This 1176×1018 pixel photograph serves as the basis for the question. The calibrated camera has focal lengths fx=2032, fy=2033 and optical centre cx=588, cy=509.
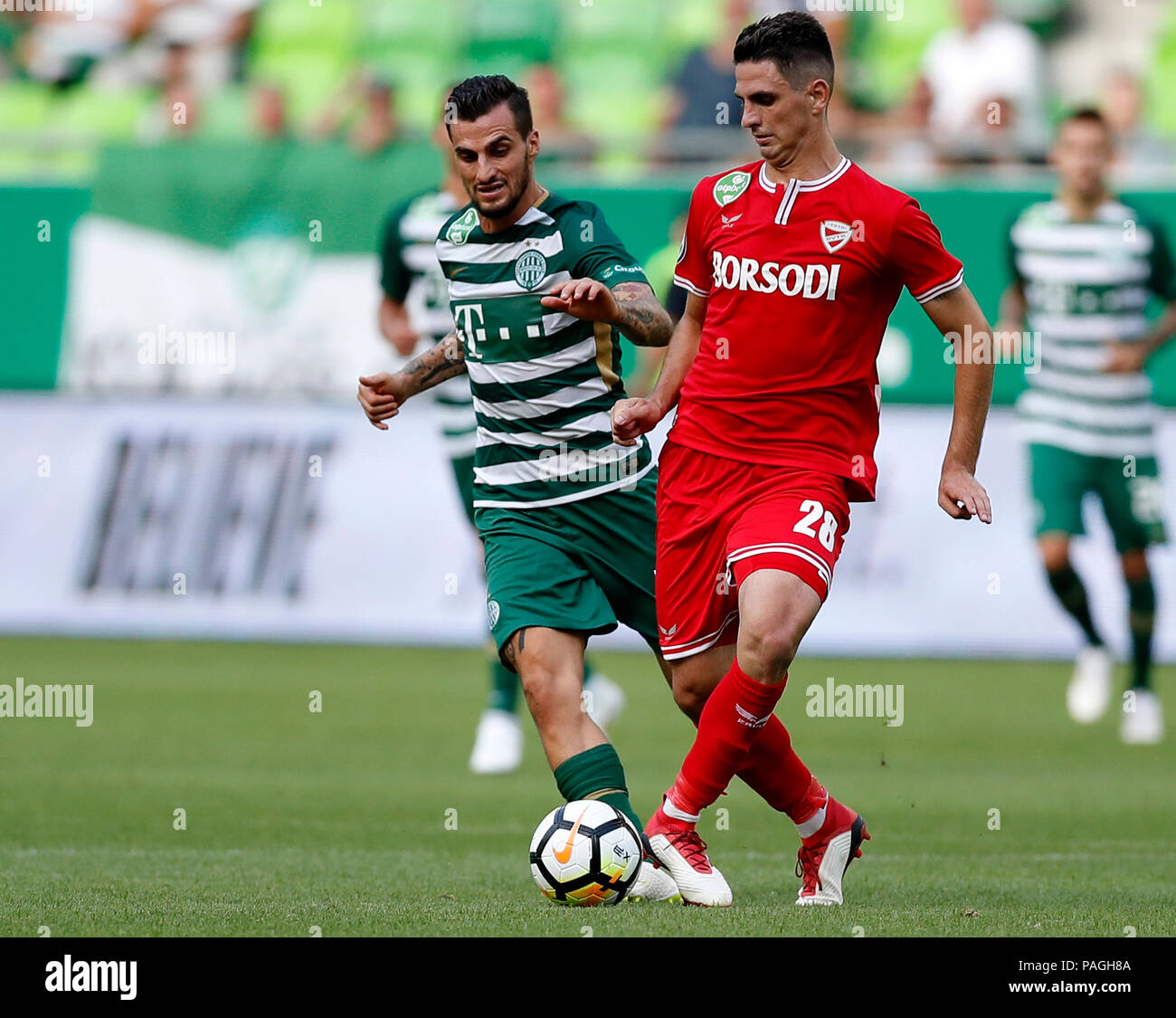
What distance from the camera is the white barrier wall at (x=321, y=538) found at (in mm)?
13492

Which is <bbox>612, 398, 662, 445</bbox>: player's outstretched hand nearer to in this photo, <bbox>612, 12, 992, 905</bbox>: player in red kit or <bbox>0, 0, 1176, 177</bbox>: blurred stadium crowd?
<bbox>612, 12, 992, 905</bbox>: player in red kit

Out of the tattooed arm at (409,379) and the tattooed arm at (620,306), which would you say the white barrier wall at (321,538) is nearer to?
the tattooed arm at (409,379)

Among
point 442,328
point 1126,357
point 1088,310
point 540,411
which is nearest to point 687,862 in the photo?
point 540,411

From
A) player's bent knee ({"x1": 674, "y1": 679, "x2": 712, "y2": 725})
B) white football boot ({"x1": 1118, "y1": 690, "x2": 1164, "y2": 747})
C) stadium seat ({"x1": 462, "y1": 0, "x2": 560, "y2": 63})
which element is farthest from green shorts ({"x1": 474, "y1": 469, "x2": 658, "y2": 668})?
stadium seat ({"x1": 462, "y1": 0, "x2": 560, "y2": 63})

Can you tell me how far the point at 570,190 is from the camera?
14.4 m

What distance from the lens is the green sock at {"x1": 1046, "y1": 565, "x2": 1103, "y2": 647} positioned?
11.1m

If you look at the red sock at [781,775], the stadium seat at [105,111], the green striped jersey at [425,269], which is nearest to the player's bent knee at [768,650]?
the red sock at [781,775]

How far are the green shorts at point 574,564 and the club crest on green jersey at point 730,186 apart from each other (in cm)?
98

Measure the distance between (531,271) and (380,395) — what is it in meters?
0.61

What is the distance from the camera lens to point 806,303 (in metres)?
5.86

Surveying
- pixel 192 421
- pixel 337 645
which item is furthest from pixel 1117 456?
pixel 192 421

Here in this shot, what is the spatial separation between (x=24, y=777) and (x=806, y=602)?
15.4ft

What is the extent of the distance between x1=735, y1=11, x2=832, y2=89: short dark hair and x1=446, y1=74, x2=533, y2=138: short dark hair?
2.28ft

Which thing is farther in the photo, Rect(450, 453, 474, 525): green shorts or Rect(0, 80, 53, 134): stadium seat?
Rect(0, 80, 53, 134): stadium seat
